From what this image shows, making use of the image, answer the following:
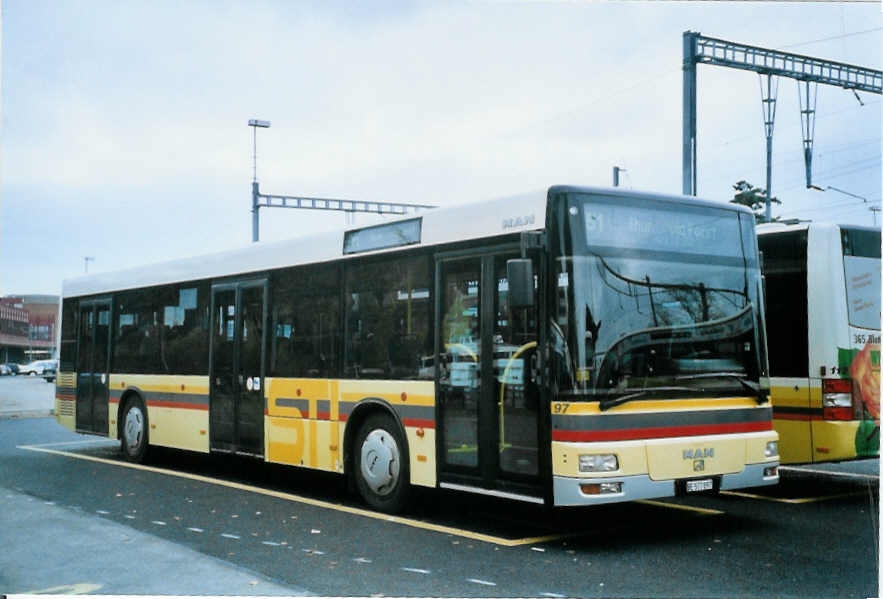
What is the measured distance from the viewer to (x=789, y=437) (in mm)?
10500

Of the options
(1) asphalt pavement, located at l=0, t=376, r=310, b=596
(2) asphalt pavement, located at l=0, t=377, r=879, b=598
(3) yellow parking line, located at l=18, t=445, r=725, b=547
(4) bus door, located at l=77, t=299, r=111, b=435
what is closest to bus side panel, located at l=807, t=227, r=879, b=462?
(2) asphalt pavement, located at l=0, t=377, r=879, b=598

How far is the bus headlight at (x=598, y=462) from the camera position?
777cm

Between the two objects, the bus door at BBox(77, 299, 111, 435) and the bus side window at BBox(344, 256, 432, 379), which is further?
the bus door at BBox(77, 299, 111, 435)

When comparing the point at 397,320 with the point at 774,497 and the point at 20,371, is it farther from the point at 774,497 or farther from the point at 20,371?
the point at 20,371

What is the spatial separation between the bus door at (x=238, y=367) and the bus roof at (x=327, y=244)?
1.08 ft

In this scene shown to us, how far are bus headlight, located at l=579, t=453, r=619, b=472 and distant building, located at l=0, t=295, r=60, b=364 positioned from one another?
25.4 m

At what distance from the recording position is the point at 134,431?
15.0m

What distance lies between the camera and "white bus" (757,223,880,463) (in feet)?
33.6

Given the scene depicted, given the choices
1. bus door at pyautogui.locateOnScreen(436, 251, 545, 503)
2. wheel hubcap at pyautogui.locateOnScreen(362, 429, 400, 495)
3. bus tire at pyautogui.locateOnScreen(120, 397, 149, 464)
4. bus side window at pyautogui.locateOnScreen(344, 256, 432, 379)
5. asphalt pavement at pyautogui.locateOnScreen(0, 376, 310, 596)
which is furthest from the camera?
bus tire at pyautogui.locateOnScreen(120, 397, 149, 464)

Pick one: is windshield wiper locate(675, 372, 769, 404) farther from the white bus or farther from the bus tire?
the bus tire

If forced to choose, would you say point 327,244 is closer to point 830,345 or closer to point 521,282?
point 521,282

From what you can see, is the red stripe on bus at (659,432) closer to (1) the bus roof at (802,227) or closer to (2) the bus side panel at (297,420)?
(1) the bus roof at (802,227)

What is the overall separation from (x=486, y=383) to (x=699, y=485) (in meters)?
1.95

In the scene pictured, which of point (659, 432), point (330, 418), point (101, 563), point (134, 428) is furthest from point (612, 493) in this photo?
point (134, 428)
